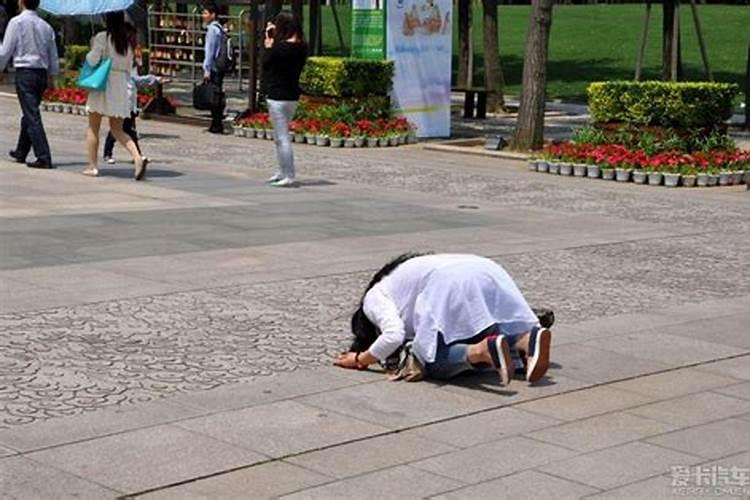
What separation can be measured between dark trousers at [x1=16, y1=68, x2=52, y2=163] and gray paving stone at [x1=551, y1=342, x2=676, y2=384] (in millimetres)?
9120

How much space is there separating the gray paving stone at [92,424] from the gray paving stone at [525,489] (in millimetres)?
1590

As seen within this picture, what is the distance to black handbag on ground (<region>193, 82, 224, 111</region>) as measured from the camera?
22.1 m

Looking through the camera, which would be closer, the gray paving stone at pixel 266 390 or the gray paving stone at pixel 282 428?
the gray paving stone at pixel 282 428

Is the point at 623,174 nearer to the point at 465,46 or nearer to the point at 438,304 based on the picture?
the point at 438,304

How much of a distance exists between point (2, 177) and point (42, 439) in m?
9.64

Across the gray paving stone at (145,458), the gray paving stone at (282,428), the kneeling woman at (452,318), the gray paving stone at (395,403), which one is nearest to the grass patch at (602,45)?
the kneeling woman at (452,318)

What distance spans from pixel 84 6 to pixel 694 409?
15.4 meters

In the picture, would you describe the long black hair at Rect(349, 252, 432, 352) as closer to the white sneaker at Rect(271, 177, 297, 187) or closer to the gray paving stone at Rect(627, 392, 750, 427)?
the gray paving stone at Rect(627, 392, 750, 427)

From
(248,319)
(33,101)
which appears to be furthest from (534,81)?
(248,319)

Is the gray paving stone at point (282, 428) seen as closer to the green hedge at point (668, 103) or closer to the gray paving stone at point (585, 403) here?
the gray paving stone at point (585, 403)

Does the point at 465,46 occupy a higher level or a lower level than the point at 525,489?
higher

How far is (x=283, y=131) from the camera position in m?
15.6

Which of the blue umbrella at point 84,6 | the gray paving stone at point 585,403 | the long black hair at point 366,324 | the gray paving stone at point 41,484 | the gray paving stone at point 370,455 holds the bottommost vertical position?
the gray paving stone at point 585,403

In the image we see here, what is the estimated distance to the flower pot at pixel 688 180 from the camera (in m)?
17.3
